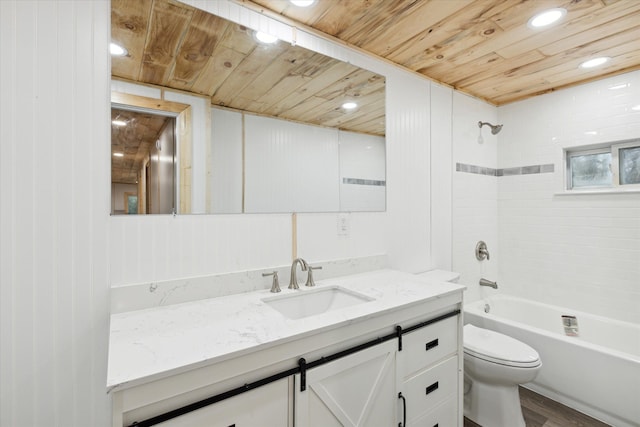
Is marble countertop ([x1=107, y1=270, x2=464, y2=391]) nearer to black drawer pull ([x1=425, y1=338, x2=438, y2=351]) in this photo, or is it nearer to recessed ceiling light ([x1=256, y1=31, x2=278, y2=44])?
black drawer pull ([x1=425, y1=338, x2=438, y2=351])

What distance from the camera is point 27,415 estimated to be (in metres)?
1.04

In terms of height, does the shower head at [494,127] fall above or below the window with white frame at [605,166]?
above

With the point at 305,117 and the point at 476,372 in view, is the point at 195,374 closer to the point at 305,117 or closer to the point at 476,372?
the point at 305,117

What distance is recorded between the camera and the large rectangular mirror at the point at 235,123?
1.26 meters

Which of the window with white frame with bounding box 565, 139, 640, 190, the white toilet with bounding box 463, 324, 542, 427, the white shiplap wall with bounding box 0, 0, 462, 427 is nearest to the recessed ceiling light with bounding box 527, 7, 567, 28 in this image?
the window with white frame with bounding box 565, 139, 640, 190

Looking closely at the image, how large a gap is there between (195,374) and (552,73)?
3020 millimetres

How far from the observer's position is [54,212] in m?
1.10

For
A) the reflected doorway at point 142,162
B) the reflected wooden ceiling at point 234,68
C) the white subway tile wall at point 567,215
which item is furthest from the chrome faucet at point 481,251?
the reflected doorway at point 142,162

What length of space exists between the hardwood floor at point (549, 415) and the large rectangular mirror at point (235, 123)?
1705 mm

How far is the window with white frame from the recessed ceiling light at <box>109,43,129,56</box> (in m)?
3.25

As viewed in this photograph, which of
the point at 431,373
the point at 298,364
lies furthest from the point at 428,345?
the point at 298,364

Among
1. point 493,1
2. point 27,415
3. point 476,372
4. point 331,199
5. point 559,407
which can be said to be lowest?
point 559,407

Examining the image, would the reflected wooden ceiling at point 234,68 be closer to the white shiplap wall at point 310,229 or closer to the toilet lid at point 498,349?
the white shiplap wall at point 310,229

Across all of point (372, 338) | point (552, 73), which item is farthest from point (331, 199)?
point (552, 73)
